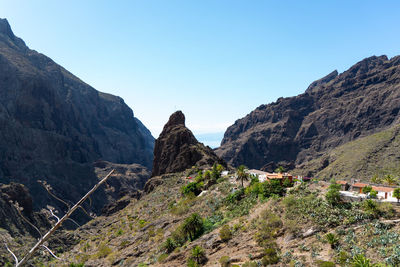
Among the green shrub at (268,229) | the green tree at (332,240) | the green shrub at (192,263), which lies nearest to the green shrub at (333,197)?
the green shrub at (268,229)

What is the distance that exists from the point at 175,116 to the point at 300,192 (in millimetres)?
78615

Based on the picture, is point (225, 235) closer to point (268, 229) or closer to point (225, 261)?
point (225, 261)

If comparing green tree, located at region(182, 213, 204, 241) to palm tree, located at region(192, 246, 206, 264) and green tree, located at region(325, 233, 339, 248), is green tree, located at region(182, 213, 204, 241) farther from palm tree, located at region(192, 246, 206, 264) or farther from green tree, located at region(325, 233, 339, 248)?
green tree, located at region(325, 233, 339, 248)

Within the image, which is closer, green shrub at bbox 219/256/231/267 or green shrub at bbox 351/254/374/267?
green shrub at bbox 351/254/374/267

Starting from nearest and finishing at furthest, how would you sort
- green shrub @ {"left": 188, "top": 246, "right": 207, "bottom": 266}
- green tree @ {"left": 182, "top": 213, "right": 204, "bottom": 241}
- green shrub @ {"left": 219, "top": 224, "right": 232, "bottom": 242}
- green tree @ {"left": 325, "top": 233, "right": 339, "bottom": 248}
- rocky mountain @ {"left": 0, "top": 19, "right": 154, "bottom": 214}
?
1. green tree @ {"left": 325, "top": 233, "right": 339, "bottom": 248}
2. green shrub @ {"left": 188, "top": 246, "right": 207, "bottom": 266}
3. green shrub @ {"left": 219, "top": 224, "right": 232, "bottom": 242}
4. green tree @ {"left": 182, "top": 213, "right": 204, "bottom": 241}
5. rocky mountain @ {"left": 0, "top": 19, "right": 154, "bottom": 214}

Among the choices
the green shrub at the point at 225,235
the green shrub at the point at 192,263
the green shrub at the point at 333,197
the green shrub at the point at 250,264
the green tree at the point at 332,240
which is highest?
the green shrub at the point at 333,197

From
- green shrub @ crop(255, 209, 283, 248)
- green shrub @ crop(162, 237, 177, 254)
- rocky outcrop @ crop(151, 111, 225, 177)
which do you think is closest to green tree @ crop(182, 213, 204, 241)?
green shrub @ crop(162, 237, 177, 254)

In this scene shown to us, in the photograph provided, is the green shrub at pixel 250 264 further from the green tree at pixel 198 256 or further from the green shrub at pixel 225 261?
the green tree at pixel 198 256

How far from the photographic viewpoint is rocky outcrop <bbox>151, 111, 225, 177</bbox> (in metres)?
84.3

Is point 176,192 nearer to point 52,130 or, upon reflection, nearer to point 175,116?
point 175,116

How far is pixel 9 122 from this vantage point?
153625 millimetres

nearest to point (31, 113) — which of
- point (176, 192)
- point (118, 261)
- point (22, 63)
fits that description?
point (22, 63)

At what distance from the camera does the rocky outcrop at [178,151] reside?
277 feet

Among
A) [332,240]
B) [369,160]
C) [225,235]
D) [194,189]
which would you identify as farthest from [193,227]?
[369,160]
